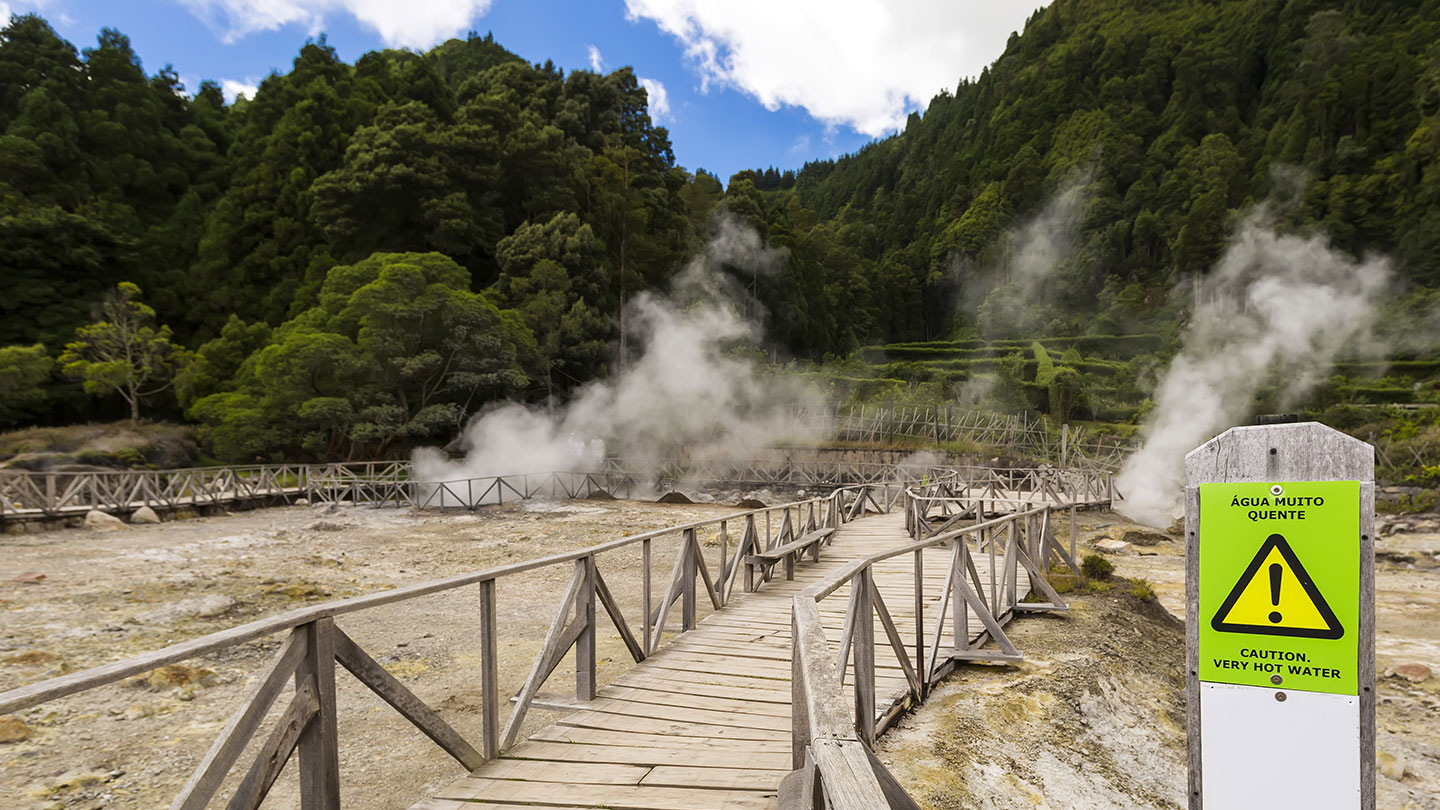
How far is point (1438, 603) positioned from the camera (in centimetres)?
1256

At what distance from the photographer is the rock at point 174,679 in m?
6.71

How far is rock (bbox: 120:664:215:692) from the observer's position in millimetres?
6715

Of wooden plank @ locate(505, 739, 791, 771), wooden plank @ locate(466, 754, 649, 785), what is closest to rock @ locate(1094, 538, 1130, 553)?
wooden plank @ locate(505, 739, 791, 771)

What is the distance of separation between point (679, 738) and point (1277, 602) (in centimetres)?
276

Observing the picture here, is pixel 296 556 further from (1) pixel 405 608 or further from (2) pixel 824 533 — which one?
(2) pixel 824 533

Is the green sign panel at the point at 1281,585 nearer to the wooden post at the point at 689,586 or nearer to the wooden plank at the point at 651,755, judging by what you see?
the wooden plank at the point at 651,755

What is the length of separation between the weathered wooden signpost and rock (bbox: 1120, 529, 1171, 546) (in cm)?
1814

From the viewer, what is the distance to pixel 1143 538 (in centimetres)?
1830

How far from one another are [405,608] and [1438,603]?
17.1m

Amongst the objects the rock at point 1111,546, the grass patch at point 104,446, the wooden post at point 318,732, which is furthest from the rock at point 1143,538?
the grass patch at point 104,446

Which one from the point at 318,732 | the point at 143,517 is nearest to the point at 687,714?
the point at 318,732

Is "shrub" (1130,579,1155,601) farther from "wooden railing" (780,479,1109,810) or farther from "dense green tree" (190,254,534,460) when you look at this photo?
"dense green tree" (190,254,534,460)

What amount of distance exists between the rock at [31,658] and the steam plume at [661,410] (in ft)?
59.8

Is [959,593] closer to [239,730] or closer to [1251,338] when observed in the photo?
[239,730]
